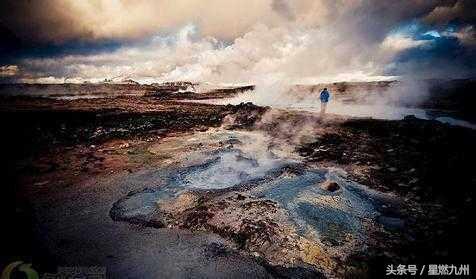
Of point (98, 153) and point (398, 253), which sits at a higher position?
point (98, 153)

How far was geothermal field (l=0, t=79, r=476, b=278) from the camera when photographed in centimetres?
408

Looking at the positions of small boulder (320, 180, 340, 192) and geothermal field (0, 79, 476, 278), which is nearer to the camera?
geothermal field (0, 79, 476, 278)

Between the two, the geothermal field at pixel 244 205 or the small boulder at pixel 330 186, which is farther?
the small boulder at pixel 330 186

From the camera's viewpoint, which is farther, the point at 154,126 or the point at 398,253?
the point at 154,126

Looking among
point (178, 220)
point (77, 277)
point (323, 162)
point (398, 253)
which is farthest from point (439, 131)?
point (77, 277)

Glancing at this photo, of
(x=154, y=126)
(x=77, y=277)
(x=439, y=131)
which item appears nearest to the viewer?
(x=77, y=277)

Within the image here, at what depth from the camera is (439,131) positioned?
10.0 metres

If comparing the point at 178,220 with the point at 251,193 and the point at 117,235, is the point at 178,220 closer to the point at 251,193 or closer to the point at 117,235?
the point at 117,235

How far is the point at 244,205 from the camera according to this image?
5.39 meters

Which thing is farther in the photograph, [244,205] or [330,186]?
[330,186]

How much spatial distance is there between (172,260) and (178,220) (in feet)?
3.37

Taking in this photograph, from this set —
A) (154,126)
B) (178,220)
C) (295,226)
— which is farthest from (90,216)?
(154,126)

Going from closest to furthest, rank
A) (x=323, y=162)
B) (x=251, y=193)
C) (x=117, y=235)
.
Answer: (x=117, y=235)
(x=251, y=193)
(x=323, y=162)

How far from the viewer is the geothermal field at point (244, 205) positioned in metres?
4.08
